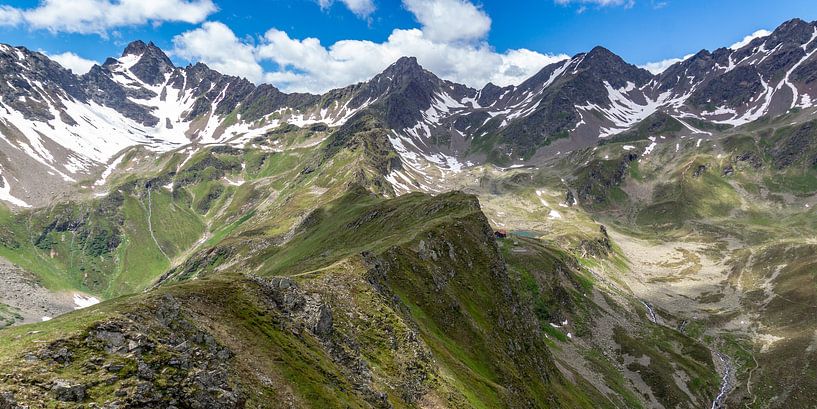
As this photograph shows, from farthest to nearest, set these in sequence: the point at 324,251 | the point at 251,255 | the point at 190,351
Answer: the point at 251,255 → the point at 324,251 → the point at 190,351

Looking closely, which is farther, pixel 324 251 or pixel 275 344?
pixel 324 251

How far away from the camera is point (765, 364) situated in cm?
14962

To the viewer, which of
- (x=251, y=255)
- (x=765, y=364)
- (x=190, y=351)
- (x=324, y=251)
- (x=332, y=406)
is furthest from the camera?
(x=251, y=255)

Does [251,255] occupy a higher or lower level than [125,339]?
lower

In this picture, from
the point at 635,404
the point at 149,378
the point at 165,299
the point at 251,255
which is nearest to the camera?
the point at 149,378

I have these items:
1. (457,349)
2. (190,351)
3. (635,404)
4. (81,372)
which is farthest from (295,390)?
(635,404)

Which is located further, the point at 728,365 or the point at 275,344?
the point at 728,365

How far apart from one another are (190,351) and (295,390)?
27.6 ft

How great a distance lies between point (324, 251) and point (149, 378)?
106432 mm

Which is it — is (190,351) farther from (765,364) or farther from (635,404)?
(765,364)

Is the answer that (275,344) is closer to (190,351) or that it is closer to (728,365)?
(190,351)

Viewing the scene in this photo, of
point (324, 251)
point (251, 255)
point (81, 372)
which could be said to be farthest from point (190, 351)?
point (251, 255)

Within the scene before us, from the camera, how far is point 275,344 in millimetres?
36438

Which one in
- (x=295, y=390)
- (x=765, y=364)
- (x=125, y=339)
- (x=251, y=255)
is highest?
(x=765, y=364)
